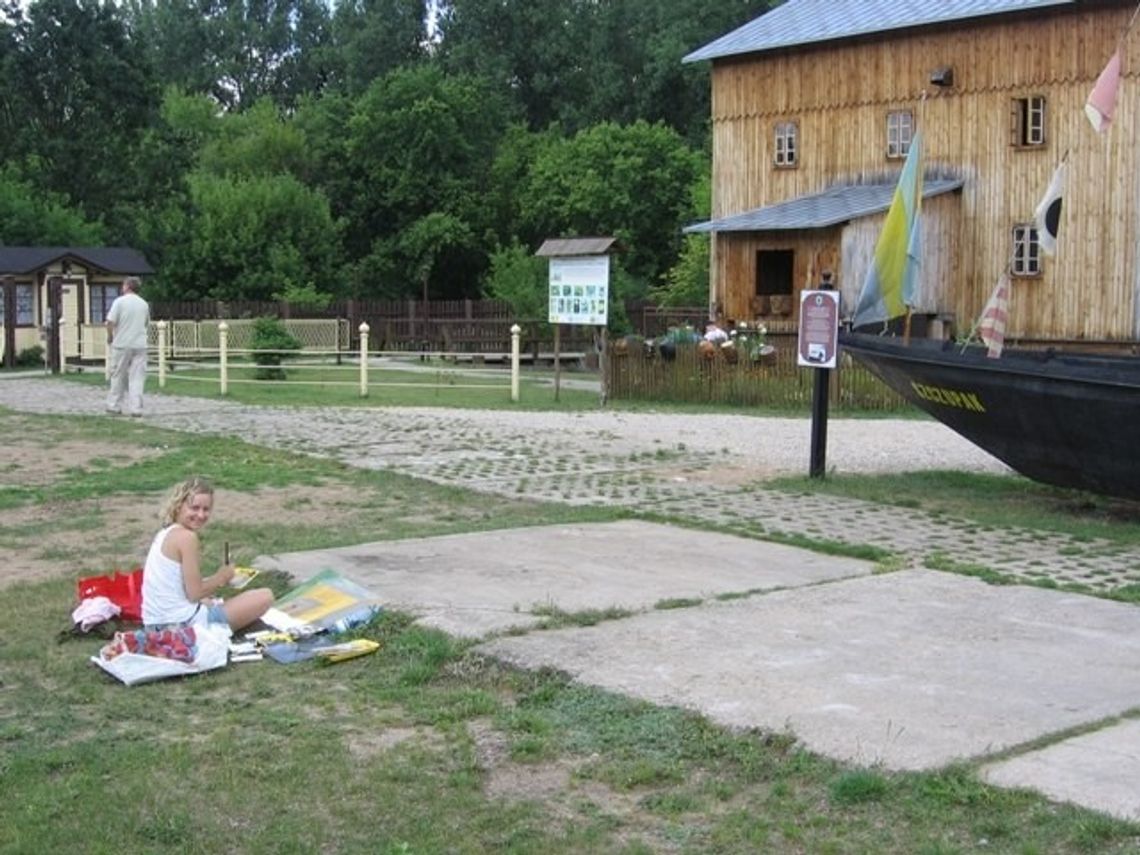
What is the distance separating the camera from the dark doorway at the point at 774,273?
36.3 m

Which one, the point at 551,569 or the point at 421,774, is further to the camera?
the point at 551,569

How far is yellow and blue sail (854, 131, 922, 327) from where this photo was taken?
1447 centimetres

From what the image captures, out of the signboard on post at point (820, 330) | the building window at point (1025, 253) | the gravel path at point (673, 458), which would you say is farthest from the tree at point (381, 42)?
the signboard on post at point (820, 330)

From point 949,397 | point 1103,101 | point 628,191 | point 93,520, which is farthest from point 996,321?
point 628,191

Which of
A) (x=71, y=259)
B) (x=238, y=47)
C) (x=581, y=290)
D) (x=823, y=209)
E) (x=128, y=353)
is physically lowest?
(x=128, y=353)

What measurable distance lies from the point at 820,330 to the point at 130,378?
1094 centimetres

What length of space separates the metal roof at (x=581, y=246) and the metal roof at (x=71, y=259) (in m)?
14.8

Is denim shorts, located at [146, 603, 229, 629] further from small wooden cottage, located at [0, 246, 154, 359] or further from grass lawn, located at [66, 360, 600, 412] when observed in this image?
small wooden cottage, located at [0, 246, 154, 359]

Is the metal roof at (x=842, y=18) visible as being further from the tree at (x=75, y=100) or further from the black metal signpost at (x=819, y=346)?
the tree at (x=75, y=100)

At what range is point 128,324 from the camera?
21.0 meters

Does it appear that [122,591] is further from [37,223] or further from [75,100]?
[75,100]

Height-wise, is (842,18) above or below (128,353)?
above

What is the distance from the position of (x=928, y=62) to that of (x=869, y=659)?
28581 mm

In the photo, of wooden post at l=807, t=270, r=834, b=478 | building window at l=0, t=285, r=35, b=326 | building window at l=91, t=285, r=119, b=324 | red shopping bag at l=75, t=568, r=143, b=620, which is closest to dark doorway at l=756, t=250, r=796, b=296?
building window at l=91, t=285, r=119, b=324
